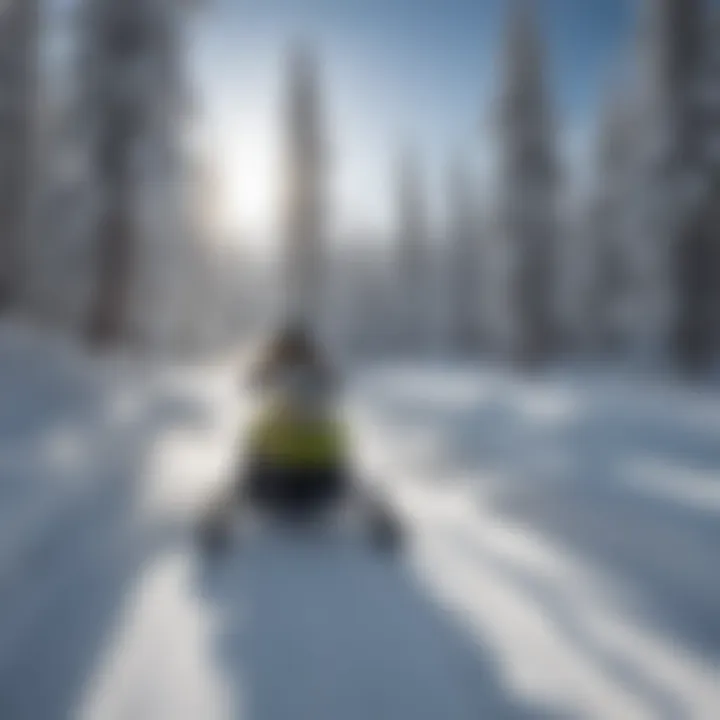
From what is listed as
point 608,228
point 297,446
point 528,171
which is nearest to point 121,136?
point 297,446

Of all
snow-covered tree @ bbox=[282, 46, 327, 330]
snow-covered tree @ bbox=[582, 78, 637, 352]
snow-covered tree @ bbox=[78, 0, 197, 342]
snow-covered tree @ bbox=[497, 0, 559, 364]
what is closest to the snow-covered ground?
snow-covered tree @ bbox=[78, 0, 197, 342]

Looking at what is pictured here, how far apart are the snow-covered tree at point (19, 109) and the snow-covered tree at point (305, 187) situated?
70.7 feet

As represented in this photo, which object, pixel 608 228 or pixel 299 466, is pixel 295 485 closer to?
pixel 299 466

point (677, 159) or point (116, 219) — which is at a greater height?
point (677, 159)

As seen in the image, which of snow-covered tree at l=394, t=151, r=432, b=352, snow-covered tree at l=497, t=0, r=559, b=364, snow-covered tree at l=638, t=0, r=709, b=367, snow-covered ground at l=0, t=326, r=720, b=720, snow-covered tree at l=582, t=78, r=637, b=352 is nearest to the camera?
snow-covered ground at l=0, t=326, r=720, b=720

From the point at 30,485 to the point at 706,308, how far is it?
76.0 feet

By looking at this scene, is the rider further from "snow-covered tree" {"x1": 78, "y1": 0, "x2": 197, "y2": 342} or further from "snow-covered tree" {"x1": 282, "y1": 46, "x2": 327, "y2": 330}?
"snow-covered tree" {"x1": 282, "y1": 46, "x2": 327, "y2": 330}

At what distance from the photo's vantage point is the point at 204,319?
5478 cm

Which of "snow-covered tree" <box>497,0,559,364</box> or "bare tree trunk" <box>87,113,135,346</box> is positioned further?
"snow-covered tree" <box>497,0,559,364</box>

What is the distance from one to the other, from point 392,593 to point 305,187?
4183cm

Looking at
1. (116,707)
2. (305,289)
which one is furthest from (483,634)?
(305,289)

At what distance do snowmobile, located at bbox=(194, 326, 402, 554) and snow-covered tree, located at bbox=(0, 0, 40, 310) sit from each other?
56.2ft

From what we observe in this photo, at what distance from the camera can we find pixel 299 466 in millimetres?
7340

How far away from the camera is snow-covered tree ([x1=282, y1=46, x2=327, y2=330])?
1746 inches
